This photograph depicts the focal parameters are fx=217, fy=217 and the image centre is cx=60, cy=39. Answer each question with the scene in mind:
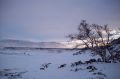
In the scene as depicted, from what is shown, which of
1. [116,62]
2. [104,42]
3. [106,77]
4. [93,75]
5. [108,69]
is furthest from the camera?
[104,42]

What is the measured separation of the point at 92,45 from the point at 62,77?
7.92 m

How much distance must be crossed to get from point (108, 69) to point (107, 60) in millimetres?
4198

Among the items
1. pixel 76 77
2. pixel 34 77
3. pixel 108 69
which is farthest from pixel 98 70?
Result: pixel 34 77

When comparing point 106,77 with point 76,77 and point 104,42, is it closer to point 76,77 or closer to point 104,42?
point 76,77

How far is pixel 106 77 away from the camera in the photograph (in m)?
18.1

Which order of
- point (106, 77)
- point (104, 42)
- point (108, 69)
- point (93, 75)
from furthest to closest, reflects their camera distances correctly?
1. point (104, 42)
2. point (108, 69)
3. point (93, 75)
4. point (106, 77)

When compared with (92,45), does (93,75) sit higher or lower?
lower

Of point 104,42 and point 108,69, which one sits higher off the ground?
point 104,42

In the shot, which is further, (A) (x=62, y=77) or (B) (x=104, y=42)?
(B) (x=104, y=42)

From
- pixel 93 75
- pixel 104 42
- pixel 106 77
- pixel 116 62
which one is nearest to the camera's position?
pixel 106 77

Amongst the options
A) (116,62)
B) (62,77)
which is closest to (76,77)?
(62,77)

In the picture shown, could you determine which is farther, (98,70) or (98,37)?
(98,37)

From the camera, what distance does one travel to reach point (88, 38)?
26.8m

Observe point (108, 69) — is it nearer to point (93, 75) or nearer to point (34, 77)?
point (93, 75)
